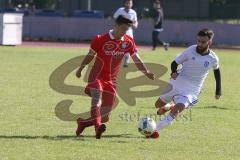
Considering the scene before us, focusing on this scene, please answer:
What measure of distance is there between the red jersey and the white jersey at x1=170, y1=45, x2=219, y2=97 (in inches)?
33.8

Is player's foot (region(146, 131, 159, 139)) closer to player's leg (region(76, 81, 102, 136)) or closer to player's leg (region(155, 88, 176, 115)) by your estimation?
player's leg (region(76, 81, 102, 136))

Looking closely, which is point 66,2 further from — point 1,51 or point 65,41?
point 1,51

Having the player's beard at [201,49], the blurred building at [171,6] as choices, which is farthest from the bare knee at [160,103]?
the blurred building at [171,6]

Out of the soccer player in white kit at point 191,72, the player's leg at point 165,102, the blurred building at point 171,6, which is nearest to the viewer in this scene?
the soccer player in white kit at point 191,72

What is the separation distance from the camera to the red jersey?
32.7 feet

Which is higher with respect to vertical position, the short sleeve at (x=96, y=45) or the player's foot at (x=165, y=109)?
the short sleeve at (x=96, y=45)

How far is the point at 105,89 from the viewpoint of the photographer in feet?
33.2

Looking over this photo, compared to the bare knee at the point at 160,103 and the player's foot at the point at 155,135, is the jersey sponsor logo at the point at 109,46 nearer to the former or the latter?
the player's foot at the point at 155,135

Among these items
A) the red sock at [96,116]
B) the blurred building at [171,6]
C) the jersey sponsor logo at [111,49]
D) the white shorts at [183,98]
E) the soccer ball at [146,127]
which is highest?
the jersey sponsor logo at [111,49]

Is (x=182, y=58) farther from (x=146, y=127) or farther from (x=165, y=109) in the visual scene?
(x=165, y=109)

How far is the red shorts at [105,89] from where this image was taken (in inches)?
393

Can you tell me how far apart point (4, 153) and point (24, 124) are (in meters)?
2.39

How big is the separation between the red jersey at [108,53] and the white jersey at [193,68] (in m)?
0.86

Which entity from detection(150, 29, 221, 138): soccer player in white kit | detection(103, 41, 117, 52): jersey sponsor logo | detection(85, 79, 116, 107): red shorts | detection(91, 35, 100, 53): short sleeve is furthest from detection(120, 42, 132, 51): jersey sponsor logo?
detection(150, 29, 221, 138): soccer player in white kit
